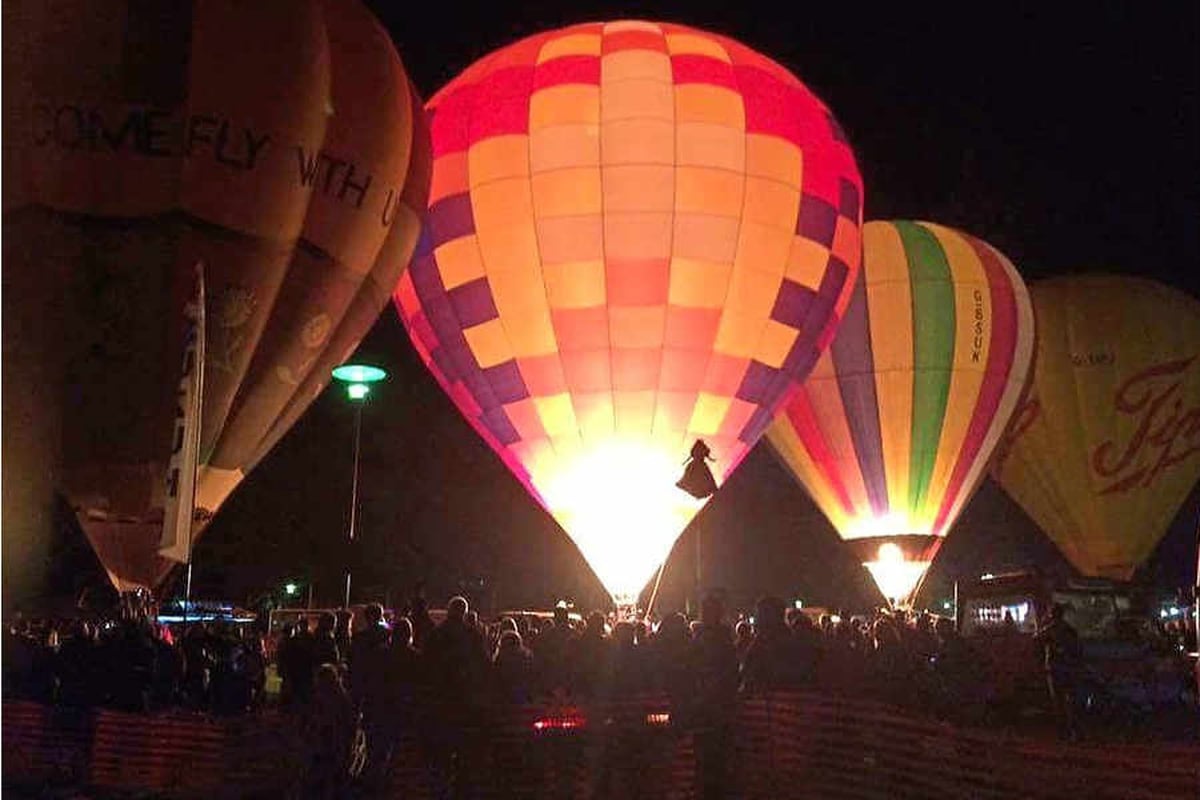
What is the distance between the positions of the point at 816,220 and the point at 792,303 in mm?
848

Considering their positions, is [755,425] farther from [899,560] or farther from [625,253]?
[899,560]

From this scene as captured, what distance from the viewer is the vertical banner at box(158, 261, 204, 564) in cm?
595

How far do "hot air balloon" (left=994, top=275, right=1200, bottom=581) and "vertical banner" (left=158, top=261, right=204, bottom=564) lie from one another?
1502 cm

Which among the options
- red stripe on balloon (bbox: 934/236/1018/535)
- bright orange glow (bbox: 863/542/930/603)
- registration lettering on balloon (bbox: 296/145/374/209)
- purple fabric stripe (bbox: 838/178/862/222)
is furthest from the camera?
bright orange glow (bbox: 863/542/930/603)

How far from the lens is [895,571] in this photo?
1568cm

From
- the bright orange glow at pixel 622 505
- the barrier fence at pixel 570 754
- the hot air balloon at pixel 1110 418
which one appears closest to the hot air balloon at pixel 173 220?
the barrier fence at pixel 570 754

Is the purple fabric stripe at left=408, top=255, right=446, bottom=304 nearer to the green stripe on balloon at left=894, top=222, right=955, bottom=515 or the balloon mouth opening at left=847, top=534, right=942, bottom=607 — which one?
the green stripe on balloon at left=894, top=222, right=955, bottom=515

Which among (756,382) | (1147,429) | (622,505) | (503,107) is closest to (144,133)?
(503,107)

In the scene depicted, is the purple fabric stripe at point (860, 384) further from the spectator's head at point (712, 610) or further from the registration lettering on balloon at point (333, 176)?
the spectator's head at point (712, 610)

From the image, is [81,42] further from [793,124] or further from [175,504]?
[793,124]

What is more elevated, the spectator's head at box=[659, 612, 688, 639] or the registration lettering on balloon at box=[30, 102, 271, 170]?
the registration lettering on balloon at box=[30, 102, 271, 170]

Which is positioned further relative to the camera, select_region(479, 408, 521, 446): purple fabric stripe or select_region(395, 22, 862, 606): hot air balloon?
select_region(479, 408, 521, 446): purple fabric stripe

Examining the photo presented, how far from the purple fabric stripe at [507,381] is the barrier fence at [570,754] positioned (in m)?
5.33

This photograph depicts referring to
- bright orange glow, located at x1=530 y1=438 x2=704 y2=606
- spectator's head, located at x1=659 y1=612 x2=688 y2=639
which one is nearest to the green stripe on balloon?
bright orange glow, located at x1=530 y1=438 x2=704 y2=606
